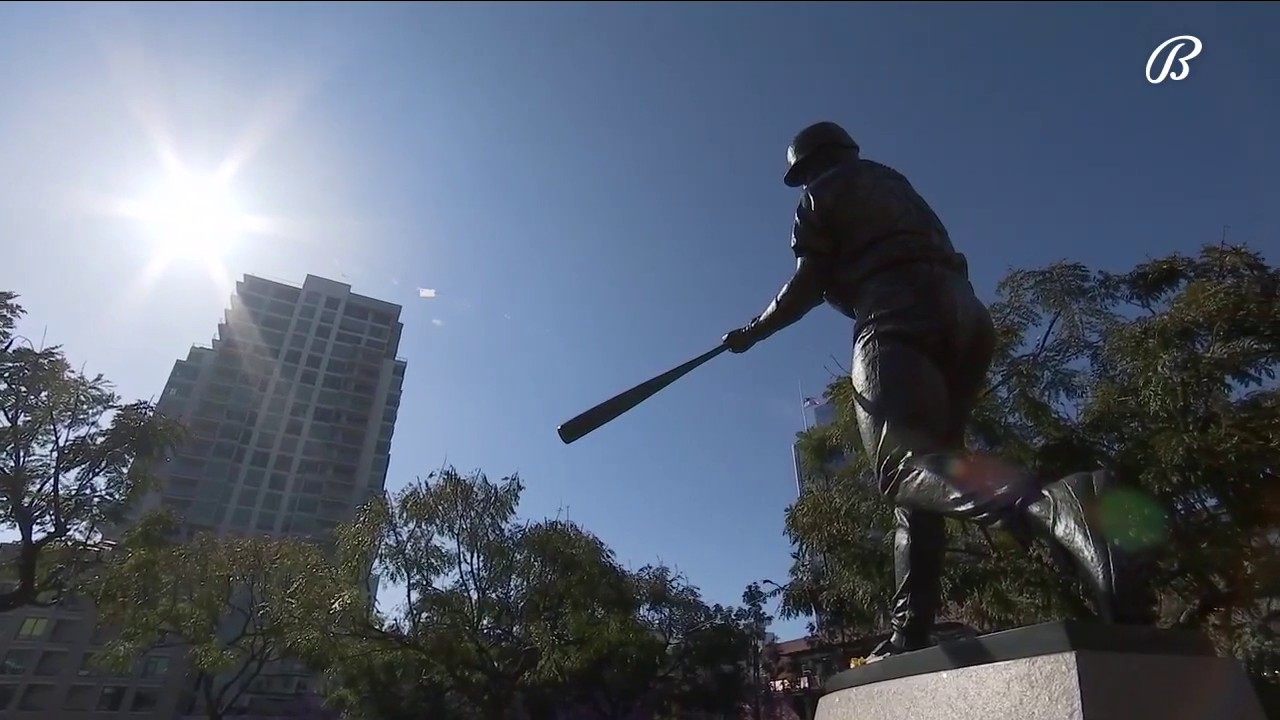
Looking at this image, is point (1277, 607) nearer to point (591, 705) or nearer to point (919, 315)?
point (919, 315)

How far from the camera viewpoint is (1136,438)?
870cm

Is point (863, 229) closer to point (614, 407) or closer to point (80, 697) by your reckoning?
point (614, 407)

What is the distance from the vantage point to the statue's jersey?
2.83 meters

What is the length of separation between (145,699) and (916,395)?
1796 inches

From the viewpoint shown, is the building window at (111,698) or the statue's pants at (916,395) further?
the building window at (111,698)

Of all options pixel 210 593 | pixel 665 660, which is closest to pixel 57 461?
pixel 210 593

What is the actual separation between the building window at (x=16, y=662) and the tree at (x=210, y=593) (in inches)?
865

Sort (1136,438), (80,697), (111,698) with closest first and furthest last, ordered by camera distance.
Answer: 1. (1136,438)
2. (80,697)
3. (111,698)

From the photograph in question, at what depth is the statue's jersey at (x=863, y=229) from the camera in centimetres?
283

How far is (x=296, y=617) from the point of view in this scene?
1592 cm

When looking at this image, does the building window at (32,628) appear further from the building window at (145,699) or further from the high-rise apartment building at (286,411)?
the high-rise apartment building at (286,411)

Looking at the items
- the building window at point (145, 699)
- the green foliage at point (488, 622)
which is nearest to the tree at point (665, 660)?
the green foliage at point (488, 622)

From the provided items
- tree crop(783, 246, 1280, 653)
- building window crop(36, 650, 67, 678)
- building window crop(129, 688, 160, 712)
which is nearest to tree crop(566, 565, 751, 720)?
tree crop(783, 246, 1280, 653)

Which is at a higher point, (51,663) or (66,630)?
(66,630)
